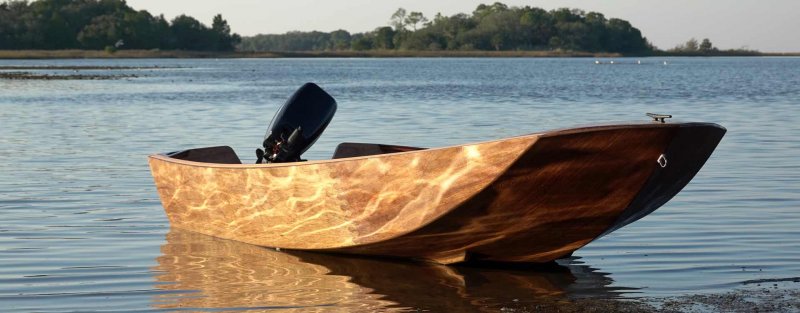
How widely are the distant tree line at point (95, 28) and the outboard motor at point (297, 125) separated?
150m

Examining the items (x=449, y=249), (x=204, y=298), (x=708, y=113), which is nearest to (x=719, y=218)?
(x=449, y=249)

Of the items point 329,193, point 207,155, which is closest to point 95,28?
point 207,155

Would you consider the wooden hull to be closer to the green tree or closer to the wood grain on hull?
the wood grain on hull

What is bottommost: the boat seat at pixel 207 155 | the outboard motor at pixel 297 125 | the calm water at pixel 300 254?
the calm water at pixel 300 254

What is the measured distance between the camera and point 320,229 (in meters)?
9.52

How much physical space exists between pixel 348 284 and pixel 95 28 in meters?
161

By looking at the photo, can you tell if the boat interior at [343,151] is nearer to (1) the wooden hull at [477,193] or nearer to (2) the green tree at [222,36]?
(1) the wooden hull at [477,193]

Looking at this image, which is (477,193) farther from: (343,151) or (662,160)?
(343,151)

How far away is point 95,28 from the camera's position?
16425cm

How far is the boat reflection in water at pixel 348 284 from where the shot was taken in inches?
323

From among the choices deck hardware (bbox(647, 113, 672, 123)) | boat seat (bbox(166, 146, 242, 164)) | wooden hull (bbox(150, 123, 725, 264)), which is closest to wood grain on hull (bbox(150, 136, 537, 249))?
wooden hull (bbox(150, 123, 725, 264))

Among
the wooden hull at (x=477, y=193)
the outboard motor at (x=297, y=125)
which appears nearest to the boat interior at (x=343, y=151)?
the outboard motor at (x=297, y=125)

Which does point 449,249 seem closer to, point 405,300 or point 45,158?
point 405,300

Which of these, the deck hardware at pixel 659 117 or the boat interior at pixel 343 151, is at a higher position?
the deck hardware at pixel 659 117
